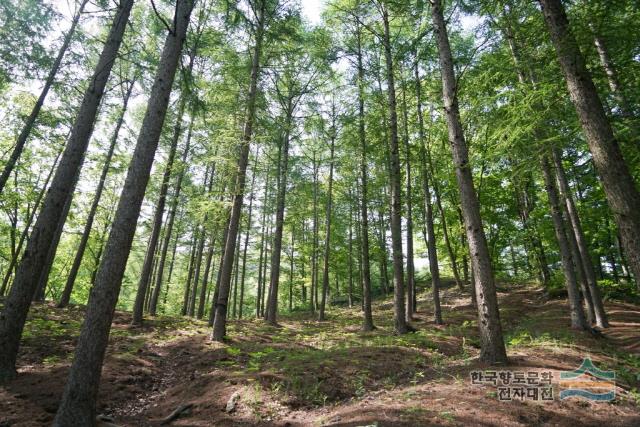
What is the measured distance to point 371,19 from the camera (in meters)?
14.1

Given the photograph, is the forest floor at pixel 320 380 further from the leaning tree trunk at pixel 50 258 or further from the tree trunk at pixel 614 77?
the leaning tree trunk at pixel 50 258

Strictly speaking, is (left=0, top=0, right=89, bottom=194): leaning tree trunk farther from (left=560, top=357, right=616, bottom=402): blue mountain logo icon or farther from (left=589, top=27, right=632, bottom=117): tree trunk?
(left=560, top=357, right=616, bottom=402): blue mountain logo icon

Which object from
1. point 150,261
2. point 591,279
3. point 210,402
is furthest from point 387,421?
point 150,261

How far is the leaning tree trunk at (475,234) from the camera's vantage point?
5.88m

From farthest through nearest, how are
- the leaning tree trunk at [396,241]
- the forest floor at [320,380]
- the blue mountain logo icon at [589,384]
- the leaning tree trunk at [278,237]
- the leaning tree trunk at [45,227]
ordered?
1. the leaning tree trunk at [278,237]
2. the leaning tree trunk at [396,241]
3. the leaning tree trunk at [45,227]
4. the blue mountain logo icon at [589,384]
5. the forest floor at [320,380]

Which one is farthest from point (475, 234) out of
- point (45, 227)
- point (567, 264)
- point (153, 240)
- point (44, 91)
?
point (44, 91)

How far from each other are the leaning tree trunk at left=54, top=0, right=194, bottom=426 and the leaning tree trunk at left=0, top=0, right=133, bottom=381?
10.0 feet

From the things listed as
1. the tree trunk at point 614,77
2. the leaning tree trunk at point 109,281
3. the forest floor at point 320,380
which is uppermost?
the tree trunk at point 614,77

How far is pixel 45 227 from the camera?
22.9 ft

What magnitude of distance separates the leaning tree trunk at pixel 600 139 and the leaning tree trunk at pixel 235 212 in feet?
25.9

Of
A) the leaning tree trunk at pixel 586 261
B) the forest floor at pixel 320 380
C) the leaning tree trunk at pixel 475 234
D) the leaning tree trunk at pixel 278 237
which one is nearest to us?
the forest floor at pixel 320 380

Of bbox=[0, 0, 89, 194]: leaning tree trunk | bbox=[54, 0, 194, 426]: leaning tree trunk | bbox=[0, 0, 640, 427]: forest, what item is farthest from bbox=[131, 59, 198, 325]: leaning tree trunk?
bbox=[54, 0, 194, 426]: leaning tree trunk

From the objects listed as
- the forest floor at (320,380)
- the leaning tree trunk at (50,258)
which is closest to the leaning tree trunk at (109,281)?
the forest floor at (320,380)

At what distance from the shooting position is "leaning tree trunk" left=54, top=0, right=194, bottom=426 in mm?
4508
